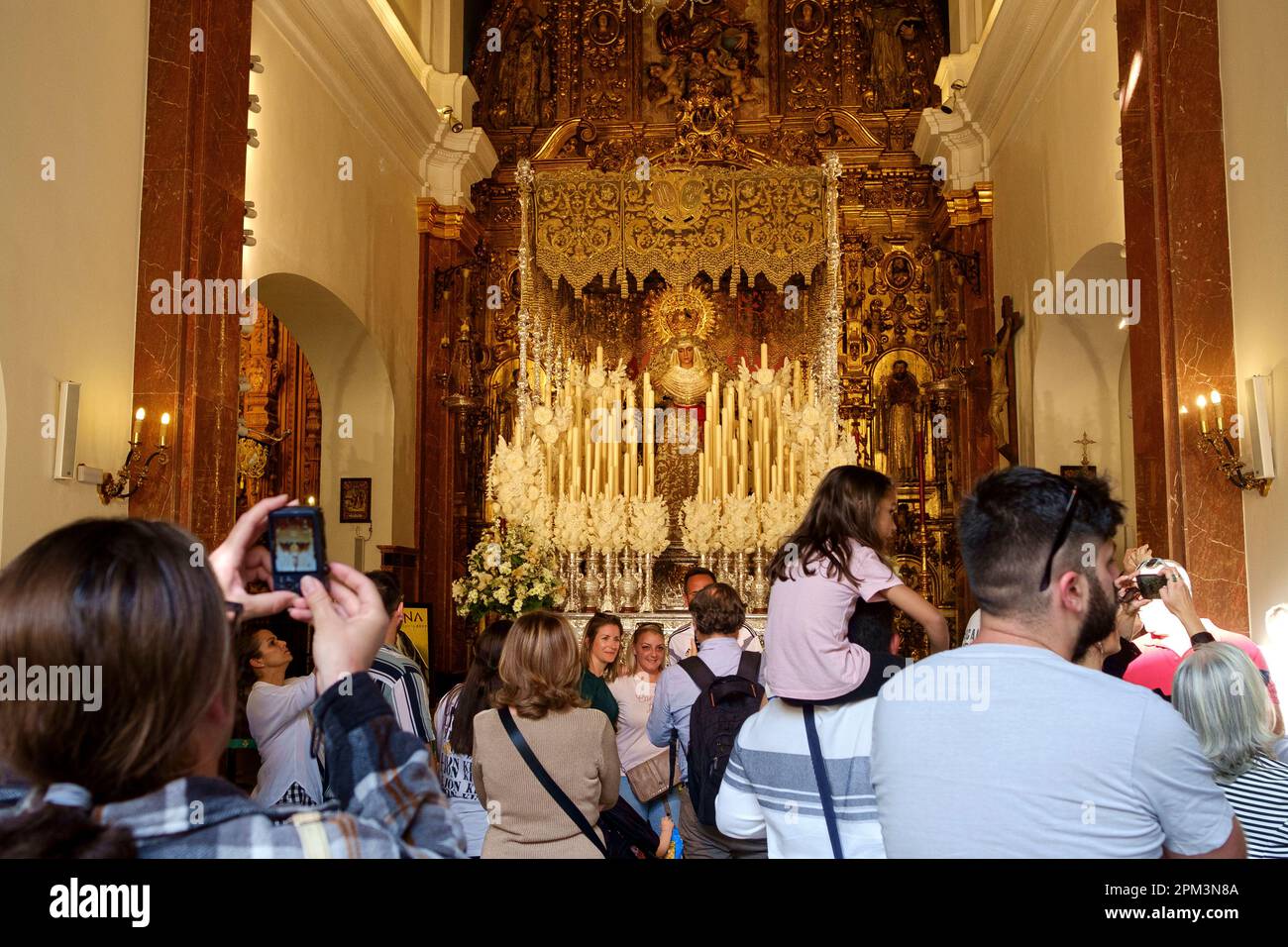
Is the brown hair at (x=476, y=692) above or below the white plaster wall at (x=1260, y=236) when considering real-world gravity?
below

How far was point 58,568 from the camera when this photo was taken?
53.3 inches

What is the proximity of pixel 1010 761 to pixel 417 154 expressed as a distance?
12.1 meters

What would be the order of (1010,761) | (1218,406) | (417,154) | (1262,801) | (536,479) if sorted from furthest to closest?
(417,154) → (536,479) → (1218,406) → (1262,801) → (1010,761)

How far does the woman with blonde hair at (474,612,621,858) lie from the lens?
377cm

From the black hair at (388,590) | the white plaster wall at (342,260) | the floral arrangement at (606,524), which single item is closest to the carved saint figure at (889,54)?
the white plaster wall at (342,260)

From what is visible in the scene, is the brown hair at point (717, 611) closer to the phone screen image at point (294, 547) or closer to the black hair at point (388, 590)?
the black hair at point (388, 590)

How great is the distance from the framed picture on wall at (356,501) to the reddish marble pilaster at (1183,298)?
742 centimetres

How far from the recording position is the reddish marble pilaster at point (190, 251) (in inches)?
276

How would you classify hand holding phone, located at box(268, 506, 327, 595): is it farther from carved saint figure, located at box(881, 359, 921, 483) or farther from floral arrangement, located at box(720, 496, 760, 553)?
carved saint figure, located at box(881, 359, 921, 483)

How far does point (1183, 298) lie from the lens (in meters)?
6.75

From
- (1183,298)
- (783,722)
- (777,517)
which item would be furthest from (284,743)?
(777,517)

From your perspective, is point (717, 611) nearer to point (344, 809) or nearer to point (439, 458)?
point (344, 809)
